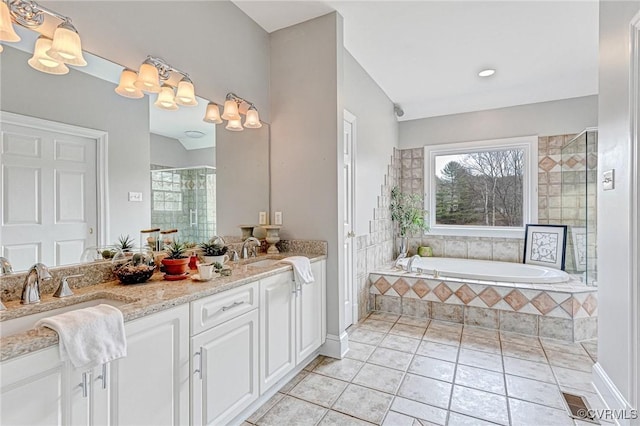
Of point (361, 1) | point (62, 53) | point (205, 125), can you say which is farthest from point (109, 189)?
point (361, 1)

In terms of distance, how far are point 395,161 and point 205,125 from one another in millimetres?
3135

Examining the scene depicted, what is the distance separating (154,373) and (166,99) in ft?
4.88

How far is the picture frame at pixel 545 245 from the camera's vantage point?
3.67 meters

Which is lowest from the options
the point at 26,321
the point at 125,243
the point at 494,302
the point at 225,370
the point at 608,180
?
the point at 494,302

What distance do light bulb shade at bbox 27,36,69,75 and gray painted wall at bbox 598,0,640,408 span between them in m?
2.74

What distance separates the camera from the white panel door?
1.24m

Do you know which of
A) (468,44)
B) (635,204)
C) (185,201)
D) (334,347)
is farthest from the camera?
(468,44)

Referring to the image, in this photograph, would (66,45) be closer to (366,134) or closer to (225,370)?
(225,370)

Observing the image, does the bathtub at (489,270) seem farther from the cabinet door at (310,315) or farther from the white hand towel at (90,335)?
the white hand towel at (90,335)

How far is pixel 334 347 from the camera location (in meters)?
2.49

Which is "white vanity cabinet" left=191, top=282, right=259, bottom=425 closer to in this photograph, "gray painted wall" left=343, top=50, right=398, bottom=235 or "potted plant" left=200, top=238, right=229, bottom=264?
"potted plant" left=200, top=238, right=229, bottom=264

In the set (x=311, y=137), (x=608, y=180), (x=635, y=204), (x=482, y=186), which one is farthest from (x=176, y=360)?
(x=482, y=186)

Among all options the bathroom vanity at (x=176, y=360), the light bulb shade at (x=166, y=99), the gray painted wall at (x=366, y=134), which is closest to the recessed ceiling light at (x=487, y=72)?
the gray painted wall at (x=366, y=134)

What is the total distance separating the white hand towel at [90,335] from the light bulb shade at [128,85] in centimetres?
118
